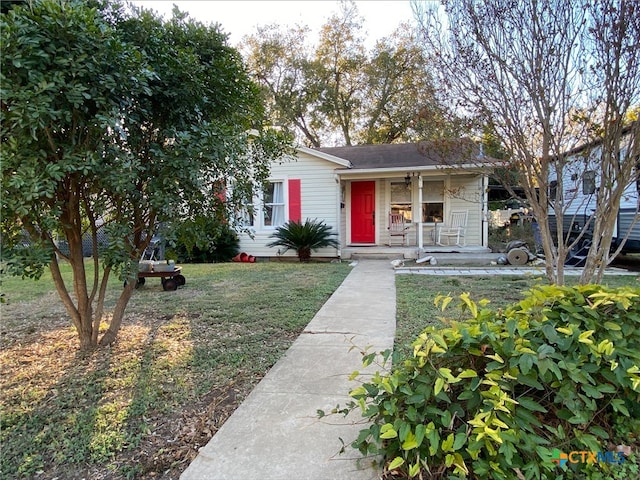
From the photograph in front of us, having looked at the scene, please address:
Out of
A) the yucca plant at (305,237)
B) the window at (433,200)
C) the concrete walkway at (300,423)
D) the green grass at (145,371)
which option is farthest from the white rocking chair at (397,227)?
the concrete walkway at (300,423)

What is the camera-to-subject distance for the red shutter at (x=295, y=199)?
11.0 m

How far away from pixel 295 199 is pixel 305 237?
1407 millimetres

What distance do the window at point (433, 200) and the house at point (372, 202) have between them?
0.03m

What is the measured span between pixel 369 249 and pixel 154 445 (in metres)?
9.09

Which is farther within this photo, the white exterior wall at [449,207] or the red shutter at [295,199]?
the white exterior wall at [449,207]

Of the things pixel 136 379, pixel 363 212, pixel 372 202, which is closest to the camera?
pixel 136 379

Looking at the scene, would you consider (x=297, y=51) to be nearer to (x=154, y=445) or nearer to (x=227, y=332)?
(x=227, y=332)

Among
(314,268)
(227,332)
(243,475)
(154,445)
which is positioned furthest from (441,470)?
(314,268)

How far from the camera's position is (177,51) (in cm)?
307

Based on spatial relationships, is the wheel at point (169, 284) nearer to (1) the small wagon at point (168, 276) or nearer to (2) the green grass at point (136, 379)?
(1) the small wagon at point (168, 276)

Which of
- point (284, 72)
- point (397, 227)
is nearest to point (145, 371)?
point (397, 227)

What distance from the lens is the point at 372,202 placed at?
11.9m

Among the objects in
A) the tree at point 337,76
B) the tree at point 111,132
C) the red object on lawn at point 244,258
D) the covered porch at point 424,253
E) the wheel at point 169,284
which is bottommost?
the wheel at point 169,284

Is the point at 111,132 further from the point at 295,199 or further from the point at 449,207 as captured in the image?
the point at 449,207
